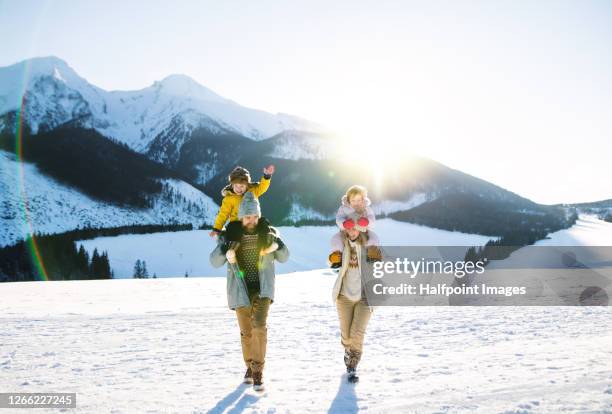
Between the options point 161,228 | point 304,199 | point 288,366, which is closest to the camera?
point 288,366

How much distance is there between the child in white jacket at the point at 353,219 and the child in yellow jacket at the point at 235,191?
1.13 m

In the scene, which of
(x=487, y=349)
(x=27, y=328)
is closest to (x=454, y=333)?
(x=487, y=349)

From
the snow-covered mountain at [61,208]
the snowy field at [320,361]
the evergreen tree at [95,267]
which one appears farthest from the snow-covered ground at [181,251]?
the snowy field at [320,361]

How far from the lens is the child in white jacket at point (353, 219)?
548 cm

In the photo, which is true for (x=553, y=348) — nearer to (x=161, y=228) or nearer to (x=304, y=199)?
(x=161, y=228)

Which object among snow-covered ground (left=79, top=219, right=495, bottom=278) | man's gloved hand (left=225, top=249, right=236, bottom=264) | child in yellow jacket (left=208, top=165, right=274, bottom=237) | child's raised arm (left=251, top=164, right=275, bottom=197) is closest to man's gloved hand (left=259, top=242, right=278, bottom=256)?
man's gloved hand (left=225, top=249, right=236, bottom=264)

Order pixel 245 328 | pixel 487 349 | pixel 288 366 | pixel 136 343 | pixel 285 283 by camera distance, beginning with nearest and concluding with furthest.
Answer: pixel 245 328
pixel 288 366
pixel 487 349
pixel 136 343
pixel 285 283

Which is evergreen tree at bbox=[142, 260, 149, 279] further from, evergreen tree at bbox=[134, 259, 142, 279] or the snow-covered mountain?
the snow-covered mountain

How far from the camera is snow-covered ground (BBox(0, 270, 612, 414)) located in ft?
15.7

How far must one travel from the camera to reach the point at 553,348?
267 inches

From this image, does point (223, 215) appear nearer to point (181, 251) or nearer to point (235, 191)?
point (235, 191)

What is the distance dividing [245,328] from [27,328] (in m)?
6.67

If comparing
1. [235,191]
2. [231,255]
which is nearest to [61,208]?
[235,191]

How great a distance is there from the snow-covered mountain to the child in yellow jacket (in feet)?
310
